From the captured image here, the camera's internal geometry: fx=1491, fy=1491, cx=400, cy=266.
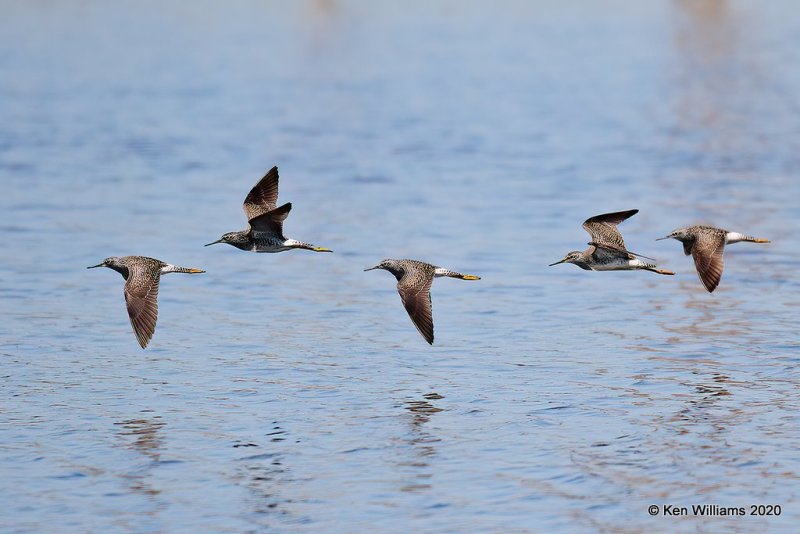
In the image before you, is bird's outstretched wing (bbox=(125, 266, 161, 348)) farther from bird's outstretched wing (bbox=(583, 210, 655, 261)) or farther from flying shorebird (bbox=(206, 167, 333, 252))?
bird's outstretched wing (bbox=(583, 210, 655, 261))

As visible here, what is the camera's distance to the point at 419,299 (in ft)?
65.6

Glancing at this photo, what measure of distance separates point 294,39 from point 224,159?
142 feet

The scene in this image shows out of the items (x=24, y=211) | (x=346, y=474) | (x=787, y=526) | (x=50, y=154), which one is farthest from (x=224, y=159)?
(x=787, y=526)

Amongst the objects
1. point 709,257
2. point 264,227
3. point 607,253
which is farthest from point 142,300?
point 709,257

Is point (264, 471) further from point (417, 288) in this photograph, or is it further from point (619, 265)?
point (619, 265)

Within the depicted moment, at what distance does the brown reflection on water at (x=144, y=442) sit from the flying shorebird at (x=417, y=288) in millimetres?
3559

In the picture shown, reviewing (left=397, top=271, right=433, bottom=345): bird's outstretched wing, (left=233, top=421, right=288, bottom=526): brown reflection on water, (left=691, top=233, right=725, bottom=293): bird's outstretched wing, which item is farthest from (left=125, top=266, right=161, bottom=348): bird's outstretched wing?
(left=691, top=233, right=725, bottom=293): bird's outstretched wing

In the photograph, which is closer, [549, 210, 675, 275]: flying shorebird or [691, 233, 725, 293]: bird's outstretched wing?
[691, 233, 725, 293]: bird's outstretched wing

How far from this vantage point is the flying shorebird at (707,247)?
2077 centimetres

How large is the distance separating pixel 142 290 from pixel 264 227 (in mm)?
2221

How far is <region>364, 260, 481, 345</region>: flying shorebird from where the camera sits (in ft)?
63.6

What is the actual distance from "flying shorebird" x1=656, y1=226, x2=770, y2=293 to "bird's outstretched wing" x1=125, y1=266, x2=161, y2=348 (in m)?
7.25

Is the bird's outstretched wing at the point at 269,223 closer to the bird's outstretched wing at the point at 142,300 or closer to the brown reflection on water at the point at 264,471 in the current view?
the bird's outstretched wing at the point at 142,300

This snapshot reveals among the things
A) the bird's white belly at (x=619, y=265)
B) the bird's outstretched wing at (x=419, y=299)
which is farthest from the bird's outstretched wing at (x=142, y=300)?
the bird's white belly at (x=619, y=265)
